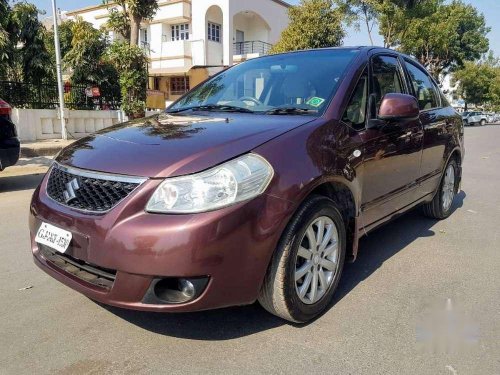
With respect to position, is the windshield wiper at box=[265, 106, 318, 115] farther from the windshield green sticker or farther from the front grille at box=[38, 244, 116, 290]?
the front grille at box=[38, 244, 116, 290]

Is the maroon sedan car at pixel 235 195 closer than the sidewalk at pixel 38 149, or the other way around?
the maroon sedan car at pixel 235 195

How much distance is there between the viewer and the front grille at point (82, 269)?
2287 millimetres

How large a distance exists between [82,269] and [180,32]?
30869 millimetres

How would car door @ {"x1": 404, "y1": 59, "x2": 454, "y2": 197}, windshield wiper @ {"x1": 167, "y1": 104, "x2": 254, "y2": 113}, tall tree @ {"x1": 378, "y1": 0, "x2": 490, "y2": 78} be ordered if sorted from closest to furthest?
windshield wiper @ {"x1": 167, "y1": 104, "x2": 254, "y2": 113}
car door @ {"x1": 404, "y1": 59, "x2": 454, "y2": 197}
tall tree @ {"x1": 378, "y1": 0, "x2": 490, "y2": 78}

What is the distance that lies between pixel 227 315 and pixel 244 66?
2210 millimetres

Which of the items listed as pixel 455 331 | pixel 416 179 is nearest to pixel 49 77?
pixel 416 179

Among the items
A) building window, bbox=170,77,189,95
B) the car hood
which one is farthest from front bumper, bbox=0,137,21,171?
building window, bbox=170,77,189,95

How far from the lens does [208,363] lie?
7.56 feet

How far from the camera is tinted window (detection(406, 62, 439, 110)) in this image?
14.1ft

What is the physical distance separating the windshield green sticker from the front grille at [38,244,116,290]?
1.68 m

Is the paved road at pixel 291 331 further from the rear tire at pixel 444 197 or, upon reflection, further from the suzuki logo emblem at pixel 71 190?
the rear tire at pixel 444 197

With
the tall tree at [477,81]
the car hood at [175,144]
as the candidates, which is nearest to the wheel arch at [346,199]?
the car hood at [175,144]

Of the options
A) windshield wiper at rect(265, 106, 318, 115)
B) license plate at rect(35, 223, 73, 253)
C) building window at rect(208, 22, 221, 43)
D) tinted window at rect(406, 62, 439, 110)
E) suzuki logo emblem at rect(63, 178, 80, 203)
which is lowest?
license plate at rect(35, 223, 73, 253)

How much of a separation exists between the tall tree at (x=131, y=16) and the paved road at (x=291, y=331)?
11726 millimetres
